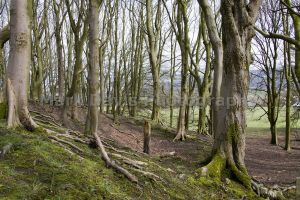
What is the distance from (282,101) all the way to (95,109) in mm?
21976

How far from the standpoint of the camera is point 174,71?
31.0 m

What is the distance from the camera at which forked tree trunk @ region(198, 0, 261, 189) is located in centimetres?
732

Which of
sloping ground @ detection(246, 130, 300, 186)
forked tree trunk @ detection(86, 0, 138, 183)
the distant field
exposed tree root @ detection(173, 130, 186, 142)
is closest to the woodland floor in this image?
sloping ground @ detection(246, 130, 300, 186)

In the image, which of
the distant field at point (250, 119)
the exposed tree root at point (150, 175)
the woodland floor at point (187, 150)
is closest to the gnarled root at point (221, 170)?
the woodland floor at point (187, 150)

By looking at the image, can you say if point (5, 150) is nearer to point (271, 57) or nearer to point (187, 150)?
point (187, 150)

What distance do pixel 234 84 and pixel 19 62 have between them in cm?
418

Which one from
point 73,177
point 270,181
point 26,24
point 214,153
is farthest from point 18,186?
point 270,181

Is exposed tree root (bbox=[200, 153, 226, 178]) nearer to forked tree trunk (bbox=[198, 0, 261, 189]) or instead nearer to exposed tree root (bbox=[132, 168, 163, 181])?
forked tree trunk (bbox=[198, 0, 261, 189])

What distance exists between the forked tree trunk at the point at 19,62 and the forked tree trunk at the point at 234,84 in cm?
375

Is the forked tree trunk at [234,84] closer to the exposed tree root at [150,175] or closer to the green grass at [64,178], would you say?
the green grass at [64,178]

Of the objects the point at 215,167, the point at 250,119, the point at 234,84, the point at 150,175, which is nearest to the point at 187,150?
the point at 215,167

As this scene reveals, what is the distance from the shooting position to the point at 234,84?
293 inches

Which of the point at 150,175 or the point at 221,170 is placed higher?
the point at 150,175

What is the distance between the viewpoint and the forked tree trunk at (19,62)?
588 cm
